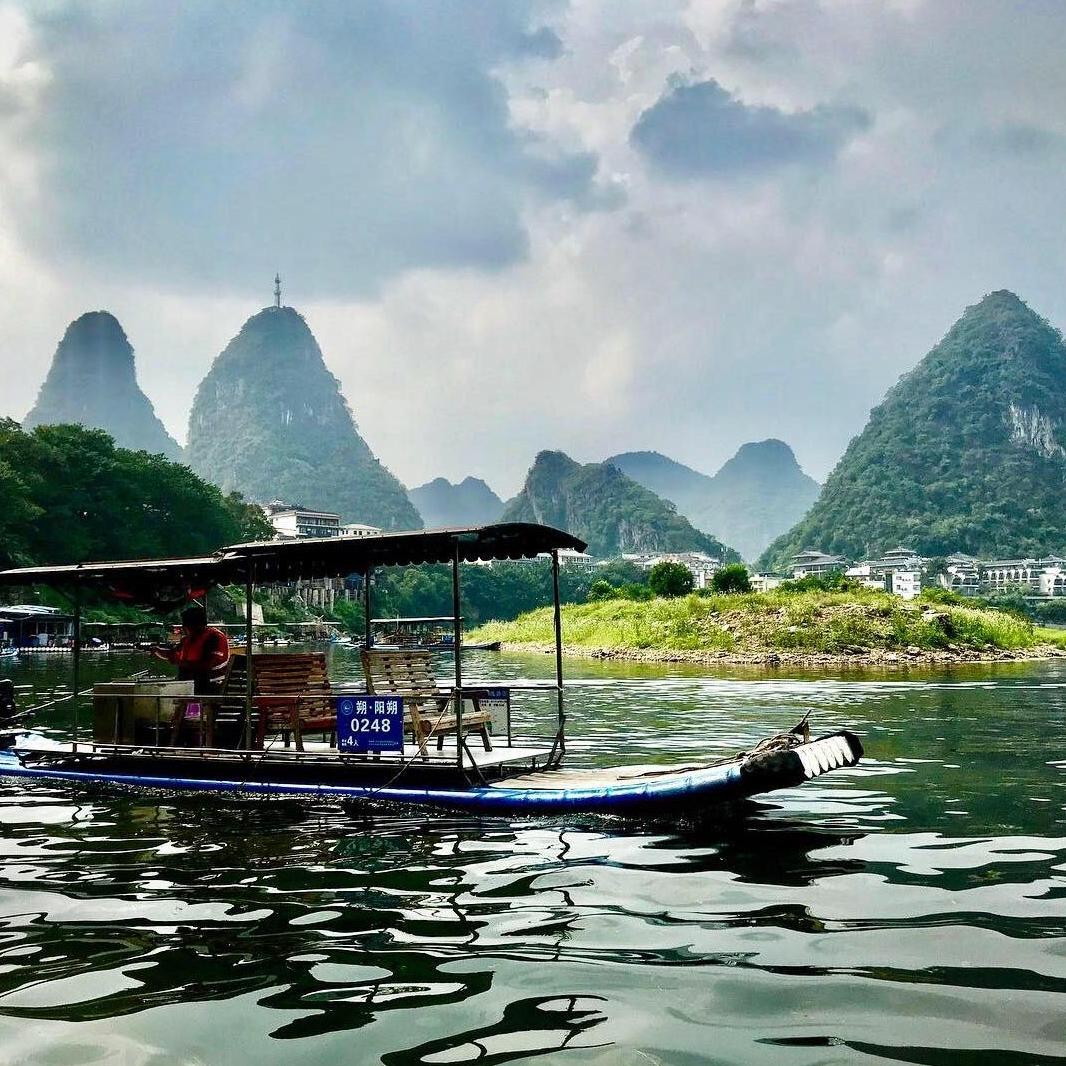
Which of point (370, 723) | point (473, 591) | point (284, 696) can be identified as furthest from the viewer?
point (473, 591)

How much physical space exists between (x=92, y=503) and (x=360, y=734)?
7210 cm

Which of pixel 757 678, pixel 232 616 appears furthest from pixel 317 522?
pixel 757 678

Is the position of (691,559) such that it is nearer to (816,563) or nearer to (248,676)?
(816,563)

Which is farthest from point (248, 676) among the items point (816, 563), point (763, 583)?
point (816, 563)

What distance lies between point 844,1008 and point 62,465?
75.9 metres

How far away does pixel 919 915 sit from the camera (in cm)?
687

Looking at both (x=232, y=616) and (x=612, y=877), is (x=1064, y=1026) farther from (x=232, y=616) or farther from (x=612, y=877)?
(x=232, y=616)

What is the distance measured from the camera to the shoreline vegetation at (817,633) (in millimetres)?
38406

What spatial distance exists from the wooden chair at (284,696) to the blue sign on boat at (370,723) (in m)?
0.54

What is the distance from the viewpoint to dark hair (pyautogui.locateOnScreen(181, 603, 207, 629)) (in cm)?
1198

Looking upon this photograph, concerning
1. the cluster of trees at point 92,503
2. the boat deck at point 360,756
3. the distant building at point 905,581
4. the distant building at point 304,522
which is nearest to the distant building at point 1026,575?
the distant building at point 905,581

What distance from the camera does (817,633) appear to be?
39531 millimetres

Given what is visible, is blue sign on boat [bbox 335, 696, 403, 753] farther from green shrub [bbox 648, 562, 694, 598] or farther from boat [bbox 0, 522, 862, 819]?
green shrub [bbox 648, 562, 694, 598]

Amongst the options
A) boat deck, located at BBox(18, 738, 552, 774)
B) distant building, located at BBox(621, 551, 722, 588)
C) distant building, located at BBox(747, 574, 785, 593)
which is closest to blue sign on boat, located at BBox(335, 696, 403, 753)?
boat deck, located at BBox(18, 738, 552, 774)
